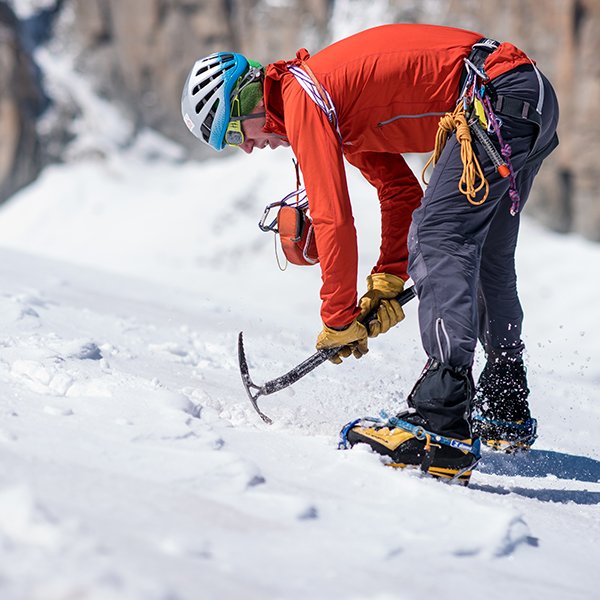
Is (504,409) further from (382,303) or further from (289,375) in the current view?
(289,375)

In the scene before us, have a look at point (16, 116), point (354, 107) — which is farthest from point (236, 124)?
point (16, 116)

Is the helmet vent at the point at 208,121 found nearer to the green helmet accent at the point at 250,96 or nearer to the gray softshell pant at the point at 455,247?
the green helmet accent at the point at 250,96

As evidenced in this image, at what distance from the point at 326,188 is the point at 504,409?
1266mm

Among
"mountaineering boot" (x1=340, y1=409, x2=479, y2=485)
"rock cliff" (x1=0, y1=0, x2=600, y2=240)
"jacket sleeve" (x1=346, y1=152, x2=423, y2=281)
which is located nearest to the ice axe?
"jacket sleeve" (x1=346, y1=152, x2=423, y2=281)

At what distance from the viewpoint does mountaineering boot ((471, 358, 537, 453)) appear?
3129mm

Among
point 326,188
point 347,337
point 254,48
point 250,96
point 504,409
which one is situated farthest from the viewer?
point 254,48

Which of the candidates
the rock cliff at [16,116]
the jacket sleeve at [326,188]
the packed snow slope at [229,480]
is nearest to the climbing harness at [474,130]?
the jacket sleeve at [326,188]

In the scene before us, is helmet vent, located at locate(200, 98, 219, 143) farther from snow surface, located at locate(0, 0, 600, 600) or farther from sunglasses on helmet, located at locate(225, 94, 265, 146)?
snow surface, located at locate(0, 0, 600, 600)

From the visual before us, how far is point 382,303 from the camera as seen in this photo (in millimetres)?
2957

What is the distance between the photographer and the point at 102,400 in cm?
230

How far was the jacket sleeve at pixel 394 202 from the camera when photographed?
3.13m

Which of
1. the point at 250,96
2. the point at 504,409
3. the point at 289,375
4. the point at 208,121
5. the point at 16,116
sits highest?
the point at 250,96

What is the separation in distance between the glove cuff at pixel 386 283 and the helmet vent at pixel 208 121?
827 mm

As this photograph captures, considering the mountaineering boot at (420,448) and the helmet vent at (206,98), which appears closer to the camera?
the mountaineering boot at (420,448)
